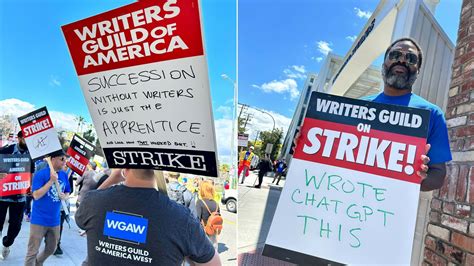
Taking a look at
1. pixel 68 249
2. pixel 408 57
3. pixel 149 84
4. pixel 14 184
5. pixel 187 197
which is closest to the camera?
pixel 149 84

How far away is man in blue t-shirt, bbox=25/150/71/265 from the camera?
3.87 metres

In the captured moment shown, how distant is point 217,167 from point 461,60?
1732mm

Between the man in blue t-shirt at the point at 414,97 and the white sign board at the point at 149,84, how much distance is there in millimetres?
997

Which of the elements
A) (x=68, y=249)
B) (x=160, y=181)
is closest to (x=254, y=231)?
(x=68, y=249)

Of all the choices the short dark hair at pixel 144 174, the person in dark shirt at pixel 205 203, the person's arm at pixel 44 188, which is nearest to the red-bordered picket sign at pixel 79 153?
the person's arm at pixel 44 188

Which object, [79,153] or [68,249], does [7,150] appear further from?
[68,249]

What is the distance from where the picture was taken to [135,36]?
5.74 ft

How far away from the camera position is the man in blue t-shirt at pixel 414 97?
70.6 inches

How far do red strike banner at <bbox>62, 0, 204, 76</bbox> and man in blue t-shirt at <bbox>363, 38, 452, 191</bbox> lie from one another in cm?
103

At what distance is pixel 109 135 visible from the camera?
1.94 m

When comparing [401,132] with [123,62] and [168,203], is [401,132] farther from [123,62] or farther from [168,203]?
[123,62]

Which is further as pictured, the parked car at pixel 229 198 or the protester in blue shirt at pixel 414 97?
the parked car at pixel 229 198

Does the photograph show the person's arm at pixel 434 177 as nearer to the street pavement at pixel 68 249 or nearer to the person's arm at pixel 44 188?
the person's arm at pixel 44 188

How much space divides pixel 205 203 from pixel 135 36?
3892mm
